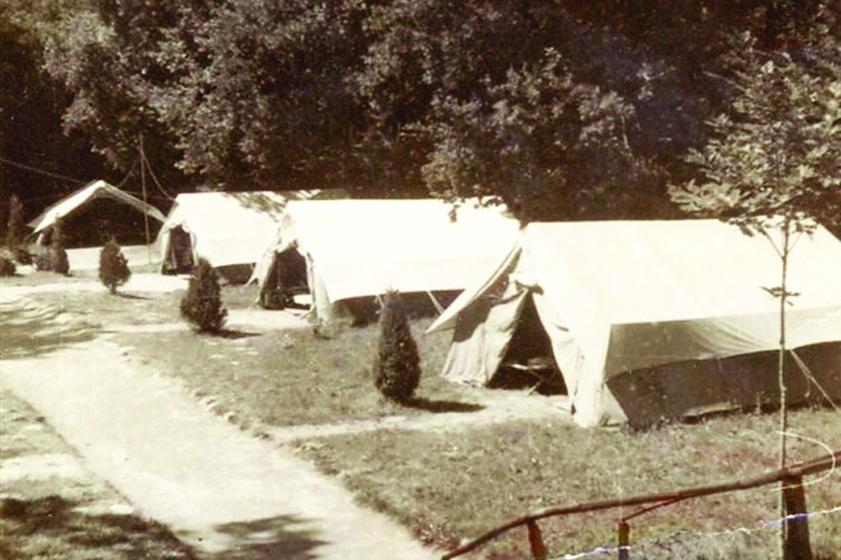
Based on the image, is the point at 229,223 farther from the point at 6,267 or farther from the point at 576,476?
the point at 576,476

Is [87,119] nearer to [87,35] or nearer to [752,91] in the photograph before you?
[87,35]

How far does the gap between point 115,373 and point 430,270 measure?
7.72 metres

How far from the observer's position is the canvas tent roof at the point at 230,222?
31.0 metres

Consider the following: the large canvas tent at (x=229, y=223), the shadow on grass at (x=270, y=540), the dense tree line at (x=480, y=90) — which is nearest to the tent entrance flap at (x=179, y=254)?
the large canvas tent at (x=229, y=223)

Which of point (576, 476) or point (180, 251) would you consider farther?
point (180, 251)

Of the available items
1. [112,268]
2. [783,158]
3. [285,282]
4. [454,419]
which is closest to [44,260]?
[112,268]

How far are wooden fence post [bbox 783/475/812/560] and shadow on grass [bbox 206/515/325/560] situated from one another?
186 inches

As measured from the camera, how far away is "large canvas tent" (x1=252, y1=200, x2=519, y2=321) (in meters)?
23.5

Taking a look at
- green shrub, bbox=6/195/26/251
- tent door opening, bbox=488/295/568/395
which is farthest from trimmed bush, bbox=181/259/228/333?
green shrub, bbox=6/195/26/251

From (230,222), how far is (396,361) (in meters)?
16.8

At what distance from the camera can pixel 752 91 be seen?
1084 centimetres

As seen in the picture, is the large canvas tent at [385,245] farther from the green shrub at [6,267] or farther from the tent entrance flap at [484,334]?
the green shrub at [6,267]

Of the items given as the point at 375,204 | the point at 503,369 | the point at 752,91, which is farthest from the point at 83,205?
the point at 752,91

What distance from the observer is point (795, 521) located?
22.9ft
